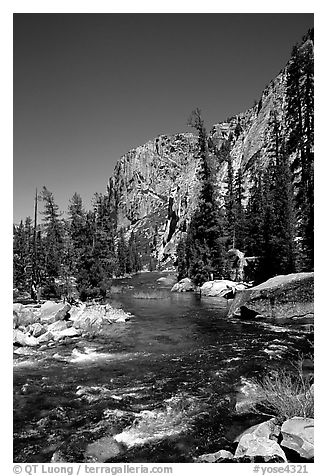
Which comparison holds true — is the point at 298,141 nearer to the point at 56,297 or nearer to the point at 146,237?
the point at 56,297

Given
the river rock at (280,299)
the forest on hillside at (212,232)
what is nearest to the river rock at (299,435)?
the river rock at (280,299)

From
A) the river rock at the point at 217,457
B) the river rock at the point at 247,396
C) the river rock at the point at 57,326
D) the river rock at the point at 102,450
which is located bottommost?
the river rock at the point at 57,326

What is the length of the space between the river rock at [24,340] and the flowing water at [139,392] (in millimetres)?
786

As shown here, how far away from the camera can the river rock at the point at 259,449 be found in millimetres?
4410

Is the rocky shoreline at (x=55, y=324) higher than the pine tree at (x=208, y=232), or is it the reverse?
the pine tree at (x=208, y=232)

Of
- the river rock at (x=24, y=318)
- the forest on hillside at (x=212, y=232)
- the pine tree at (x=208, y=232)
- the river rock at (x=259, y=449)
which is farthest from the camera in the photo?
the pine tree at (x=208, y=232)

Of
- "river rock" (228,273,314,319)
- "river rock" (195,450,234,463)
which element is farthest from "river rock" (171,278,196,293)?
"river rock" (195,450,234,463)

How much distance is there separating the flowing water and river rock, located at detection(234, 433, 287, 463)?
707mm

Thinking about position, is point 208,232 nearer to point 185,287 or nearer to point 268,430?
point 185,287

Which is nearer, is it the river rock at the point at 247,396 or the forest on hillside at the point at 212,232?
the river rock at the point at 247,396

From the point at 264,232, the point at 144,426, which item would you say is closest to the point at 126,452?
the point at 144,426

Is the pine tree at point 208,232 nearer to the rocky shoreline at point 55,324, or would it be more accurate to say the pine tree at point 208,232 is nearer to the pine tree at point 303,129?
the pine tree at point 303,129
